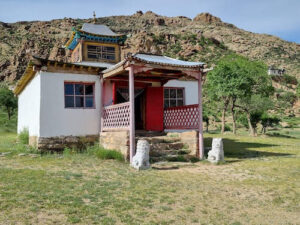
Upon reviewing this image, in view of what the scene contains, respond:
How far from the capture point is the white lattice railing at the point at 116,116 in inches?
404

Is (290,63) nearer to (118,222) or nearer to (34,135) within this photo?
(34,135)

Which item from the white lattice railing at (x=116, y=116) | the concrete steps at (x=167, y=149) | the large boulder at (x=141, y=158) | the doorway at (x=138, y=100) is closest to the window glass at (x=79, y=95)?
the white lattice railing at (x=116, y=116)

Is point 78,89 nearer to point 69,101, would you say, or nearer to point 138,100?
point 69,101

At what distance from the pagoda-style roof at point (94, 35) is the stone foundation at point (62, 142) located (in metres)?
5.46

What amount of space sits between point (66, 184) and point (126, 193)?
4.60ft

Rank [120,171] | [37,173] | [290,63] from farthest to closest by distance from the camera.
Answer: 1. [290,63]
2. [120,171]
3. [37,173]

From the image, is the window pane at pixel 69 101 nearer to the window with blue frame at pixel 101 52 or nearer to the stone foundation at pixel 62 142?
the stone foundation at pixel 62 142

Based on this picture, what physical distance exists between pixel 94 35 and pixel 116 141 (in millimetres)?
6637

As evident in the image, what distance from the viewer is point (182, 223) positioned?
443cm

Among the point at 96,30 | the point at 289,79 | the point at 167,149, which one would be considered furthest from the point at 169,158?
the point at 289,79

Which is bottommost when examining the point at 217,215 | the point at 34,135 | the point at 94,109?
the point at 217,215

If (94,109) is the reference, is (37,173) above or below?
below

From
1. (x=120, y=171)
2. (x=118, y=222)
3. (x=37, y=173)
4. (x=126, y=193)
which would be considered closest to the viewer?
(x=118, y=222)

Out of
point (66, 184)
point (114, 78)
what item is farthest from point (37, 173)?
point (114, 78)
